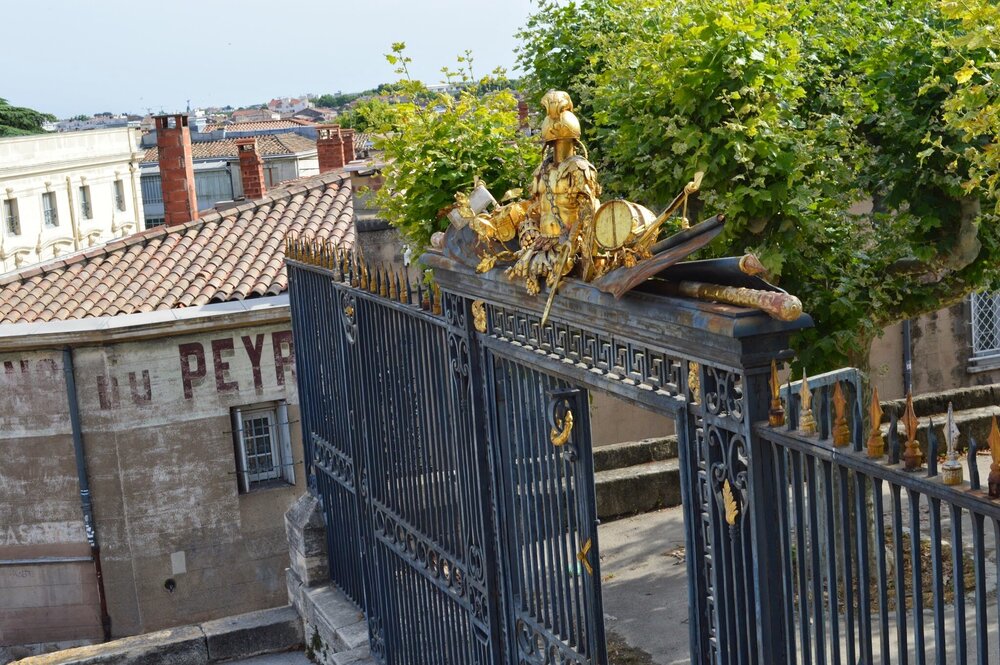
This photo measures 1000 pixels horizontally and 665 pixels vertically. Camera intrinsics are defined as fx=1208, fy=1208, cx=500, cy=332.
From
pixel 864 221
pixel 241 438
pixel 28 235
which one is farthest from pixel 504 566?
pixel 28 235

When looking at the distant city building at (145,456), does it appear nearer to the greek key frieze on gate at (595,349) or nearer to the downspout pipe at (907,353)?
the downspout pipe at (907,353)

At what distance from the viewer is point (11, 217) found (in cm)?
4494

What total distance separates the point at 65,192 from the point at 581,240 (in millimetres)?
48300

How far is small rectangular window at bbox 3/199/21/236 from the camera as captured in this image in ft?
146

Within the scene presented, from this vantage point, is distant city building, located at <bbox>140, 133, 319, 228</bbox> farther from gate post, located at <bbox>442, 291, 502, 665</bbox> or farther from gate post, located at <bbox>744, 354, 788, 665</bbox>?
gate post, located at <bbox>744, 354, 788, 665</bbox>

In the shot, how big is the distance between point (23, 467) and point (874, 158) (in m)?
11.4

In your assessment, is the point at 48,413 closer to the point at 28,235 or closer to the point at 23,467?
the point at 23,467

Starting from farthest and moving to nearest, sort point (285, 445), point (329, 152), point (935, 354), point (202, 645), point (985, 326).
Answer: point (329, 152) → point (985, 326) → point (935, 354) → point (285, 445) → point (202, 645)

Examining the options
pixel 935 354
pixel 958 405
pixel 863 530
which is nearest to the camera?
pixel 863 530

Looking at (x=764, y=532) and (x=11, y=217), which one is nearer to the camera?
(x=764, y=532)

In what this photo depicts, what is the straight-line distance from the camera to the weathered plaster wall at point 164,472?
15.4 meters

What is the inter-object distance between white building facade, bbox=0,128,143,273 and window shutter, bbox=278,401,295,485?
29343 millimetres

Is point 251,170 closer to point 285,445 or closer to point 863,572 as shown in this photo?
point 285,445

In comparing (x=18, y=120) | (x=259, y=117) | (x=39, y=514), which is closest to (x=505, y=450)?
(x=39, y=514)
